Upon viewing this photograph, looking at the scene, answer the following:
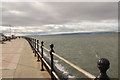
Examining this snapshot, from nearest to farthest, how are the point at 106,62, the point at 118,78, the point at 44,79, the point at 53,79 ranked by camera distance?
the point at 106,62
the point at 53,79
the point at 44,79
the point at 118,78

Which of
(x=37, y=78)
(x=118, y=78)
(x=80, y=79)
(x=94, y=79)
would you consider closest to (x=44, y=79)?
(x=37, y=78)

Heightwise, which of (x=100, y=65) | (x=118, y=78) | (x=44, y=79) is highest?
(x=100, y=65)

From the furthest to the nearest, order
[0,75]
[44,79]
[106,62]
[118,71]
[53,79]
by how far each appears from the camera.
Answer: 1. [118,71]
2. [0,75]
3. [44,79]
4. [53,79]
5. [106,62]

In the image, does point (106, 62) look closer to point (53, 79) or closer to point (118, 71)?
point (53, 79)

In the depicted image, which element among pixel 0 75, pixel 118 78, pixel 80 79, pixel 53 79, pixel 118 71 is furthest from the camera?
pixel 118 71

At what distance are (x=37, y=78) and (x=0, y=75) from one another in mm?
1574

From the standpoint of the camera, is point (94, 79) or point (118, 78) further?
point (118, 78)

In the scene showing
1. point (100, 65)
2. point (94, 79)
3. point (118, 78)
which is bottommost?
point (118, 78)

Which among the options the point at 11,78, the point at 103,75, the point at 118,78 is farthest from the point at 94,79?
the point at 118,78

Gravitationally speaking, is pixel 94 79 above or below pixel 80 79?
above

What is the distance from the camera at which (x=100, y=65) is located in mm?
2102

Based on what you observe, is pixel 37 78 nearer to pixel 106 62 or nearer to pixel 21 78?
pixel 21 78

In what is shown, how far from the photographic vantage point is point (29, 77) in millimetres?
6840

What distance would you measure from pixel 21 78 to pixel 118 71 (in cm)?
1675
